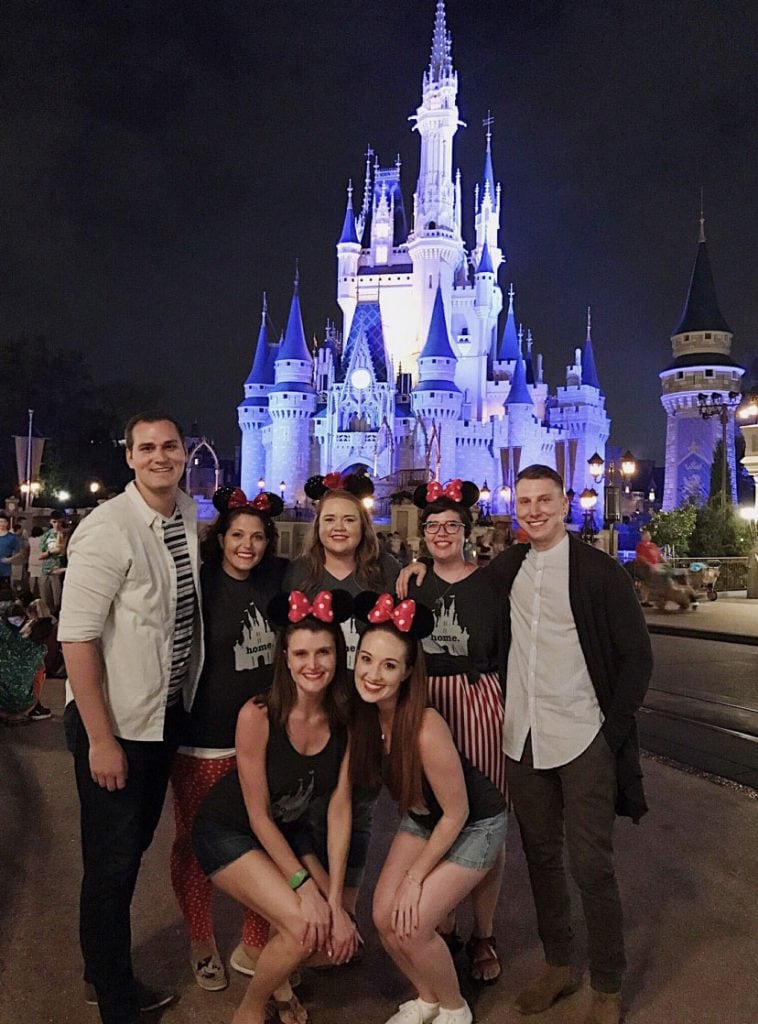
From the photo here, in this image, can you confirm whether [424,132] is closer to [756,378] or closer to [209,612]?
[756,378]

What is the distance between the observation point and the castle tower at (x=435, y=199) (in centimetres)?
5050

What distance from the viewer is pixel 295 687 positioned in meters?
2.69

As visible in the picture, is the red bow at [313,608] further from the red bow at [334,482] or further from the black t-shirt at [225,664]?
the red bow at [334,482]

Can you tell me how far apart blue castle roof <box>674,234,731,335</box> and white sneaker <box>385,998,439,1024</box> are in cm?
5070

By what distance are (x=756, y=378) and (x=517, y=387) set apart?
16.6 meters

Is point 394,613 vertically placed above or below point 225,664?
above

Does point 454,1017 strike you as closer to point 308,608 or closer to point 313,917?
point 313,917

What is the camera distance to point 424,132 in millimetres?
52750

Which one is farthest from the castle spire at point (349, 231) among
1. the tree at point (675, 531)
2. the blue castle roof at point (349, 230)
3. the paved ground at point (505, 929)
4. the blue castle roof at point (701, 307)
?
the paved ground at point (505, 929)

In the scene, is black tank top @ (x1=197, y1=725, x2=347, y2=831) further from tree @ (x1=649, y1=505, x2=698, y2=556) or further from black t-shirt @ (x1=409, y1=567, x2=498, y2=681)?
tree @ (x1=649, y1=505, x2=698, y2=556)

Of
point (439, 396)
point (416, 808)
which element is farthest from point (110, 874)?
point (439, 396)

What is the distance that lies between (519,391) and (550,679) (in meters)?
46.0

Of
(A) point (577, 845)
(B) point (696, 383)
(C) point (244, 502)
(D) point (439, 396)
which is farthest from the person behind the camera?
(B) point (696, 383)

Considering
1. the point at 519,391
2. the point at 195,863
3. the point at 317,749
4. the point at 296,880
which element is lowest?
the point at 195,863
